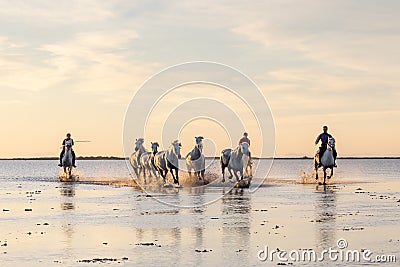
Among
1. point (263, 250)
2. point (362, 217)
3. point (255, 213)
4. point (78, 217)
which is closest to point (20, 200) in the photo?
point (78, 217)

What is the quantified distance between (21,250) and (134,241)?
250cm

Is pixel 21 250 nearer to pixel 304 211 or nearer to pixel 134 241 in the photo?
pixel 134 241

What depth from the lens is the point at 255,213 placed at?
23.0 m

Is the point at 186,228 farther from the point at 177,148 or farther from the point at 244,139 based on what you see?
the point at 244,139

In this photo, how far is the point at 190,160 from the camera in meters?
38.8

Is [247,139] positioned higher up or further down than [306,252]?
higher up

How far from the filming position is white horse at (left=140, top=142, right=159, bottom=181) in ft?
133

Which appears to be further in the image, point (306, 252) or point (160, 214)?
point (160, 214)

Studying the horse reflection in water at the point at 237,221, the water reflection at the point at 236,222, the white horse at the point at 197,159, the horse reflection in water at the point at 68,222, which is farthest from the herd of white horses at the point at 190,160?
the horse reflection in water at the point at 68,222

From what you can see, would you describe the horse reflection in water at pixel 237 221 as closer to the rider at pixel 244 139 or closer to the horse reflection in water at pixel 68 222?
the horse reflection in water at pixel 68 222

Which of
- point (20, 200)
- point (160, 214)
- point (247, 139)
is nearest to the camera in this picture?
point (160, 214)

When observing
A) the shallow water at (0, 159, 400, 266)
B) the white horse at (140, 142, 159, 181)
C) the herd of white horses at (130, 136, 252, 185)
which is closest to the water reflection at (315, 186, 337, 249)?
the shallow water at (0, 159, 400, 266)

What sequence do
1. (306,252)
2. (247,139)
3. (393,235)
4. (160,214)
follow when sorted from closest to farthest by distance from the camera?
1. (306,252)
2. (393,235)
3. (160,214)
4. (247,139)

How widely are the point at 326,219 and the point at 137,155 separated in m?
24.8
